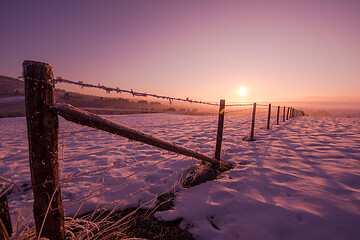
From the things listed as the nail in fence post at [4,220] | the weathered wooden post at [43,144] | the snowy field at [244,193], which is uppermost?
the weathered wooden post at [43,144]

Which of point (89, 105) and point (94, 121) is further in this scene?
point (89, 105)

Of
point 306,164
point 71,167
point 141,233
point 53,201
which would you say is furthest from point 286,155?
point 71,167

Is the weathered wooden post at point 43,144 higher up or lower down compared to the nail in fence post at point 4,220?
higher up

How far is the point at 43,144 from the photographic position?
3.37ft

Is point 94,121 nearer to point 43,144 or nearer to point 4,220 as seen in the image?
point 43,144

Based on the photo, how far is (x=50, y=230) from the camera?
115 centimetres

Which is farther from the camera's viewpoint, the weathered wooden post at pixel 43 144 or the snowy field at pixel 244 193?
the snowy field at pixel 244 193

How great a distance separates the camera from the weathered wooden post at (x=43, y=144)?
0.97 metres

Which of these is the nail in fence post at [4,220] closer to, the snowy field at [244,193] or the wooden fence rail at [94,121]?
the snowy field at [244,193]

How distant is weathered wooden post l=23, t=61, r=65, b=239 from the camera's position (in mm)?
974

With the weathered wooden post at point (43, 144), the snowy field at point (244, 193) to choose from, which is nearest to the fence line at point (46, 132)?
the weathered wooden post at point (43, 144)

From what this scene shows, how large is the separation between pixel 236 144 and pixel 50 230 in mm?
4729

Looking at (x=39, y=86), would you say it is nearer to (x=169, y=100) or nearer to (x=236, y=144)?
(x=169, y=100)

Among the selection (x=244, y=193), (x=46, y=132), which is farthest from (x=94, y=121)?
(x=244, y=193)
